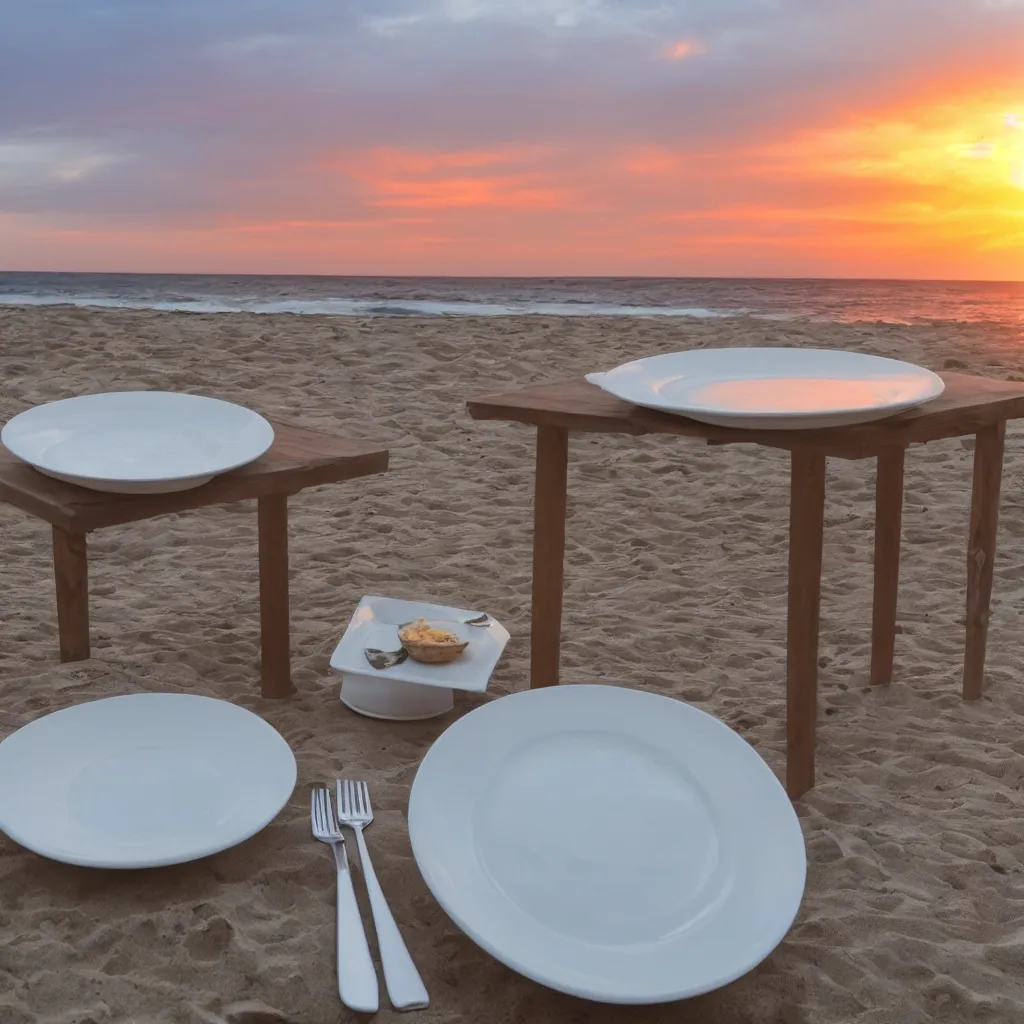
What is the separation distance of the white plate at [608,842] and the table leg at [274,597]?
2.63ft

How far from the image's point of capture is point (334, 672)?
8.29 ft

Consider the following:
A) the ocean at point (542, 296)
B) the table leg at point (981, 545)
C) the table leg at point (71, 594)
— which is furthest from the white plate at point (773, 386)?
the ocean at point (542, 296)

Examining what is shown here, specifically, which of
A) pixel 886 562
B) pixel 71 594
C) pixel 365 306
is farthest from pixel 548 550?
pixel 365 306

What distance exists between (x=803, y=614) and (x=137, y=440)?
4.30ft

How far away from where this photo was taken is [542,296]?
761 inches

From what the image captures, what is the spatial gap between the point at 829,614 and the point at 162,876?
2035 millimetres

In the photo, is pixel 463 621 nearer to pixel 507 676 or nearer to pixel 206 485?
pixel 507 676

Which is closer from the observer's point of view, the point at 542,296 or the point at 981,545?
the point at 981,545

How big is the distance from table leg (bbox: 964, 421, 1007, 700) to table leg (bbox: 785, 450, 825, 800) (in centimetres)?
59

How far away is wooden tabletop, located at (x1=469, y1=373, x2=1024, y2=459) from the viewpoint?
5.91 feet

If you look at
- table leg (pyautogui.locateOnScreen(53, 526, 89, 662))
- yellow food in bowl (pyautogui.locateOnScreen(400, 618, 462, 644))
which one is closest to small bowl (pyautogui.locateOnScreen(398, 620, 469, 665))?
A: yellow food in bowl (pyautogui.locateOnScreen(400, 618, 462, 644))

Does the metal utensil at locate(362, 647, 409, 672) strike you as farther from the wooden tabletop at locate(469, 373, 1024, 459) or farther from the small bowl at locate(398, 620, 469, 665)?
the wooden tabletop at locate(469, 373, 1024, 459)

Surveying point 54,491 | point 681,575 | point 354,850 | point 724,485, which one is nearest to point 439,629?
point 354,850

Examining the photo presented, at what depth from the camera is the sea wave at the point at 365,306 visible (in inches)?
569
